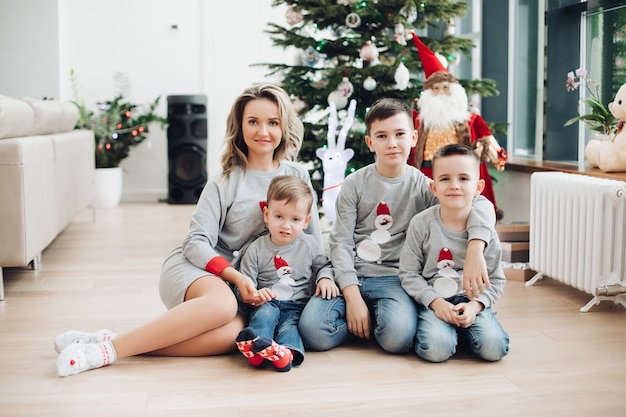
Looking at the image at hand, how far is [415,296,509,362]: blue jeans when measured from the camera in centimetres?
222

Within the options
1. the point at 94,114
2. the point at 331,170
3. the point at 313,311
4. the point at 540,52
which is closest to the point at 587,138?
the point at 540,52

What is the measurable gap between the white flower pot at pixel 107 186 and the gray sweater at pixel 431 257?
14.2 ft

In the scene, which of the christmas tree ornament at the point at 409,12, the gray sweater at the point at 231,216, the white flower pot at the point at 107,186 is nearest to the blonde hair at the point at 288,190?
the gray sweater at the point at 231,216

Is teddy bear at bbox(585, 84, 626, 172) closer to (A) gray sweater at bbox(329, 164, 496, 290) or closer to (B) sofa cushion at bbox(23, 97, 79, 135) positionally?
(A) gray sweater at bbox(329, 164, 496, 290)

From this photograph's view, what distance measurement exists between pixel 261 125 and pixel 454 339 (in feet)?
2.93

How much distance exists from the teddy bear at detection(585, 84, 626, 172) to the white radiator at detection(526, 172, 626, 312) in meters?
0.21

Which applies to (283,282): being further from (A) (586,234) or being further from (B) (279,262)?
(A) (586,234)

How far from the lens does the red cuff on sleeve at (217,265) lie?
2.34 metres

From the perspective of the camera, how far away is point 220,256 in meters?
2.38

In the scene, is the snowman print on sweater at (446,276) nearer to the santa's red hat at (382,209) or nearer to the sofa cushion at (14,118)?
the santa's red hat at (382,209)

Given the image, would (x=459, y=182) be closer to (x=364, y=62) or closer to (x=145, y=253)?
(x=364, y=62)

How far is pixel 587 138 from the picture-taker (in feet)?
14.2

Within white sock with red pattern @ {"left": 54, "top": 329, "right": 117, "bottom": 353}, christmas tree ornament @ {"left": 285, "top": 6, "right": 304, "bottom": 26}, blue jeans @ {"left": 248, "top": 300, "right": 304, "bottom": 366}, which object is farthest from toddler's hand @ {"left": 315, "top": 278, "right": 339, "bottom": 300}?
christmas tree ornament @ {"left": 285, "top": 6, "right": 304, "bottom": 26}

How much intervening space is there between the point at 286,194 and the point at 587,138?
258cm
